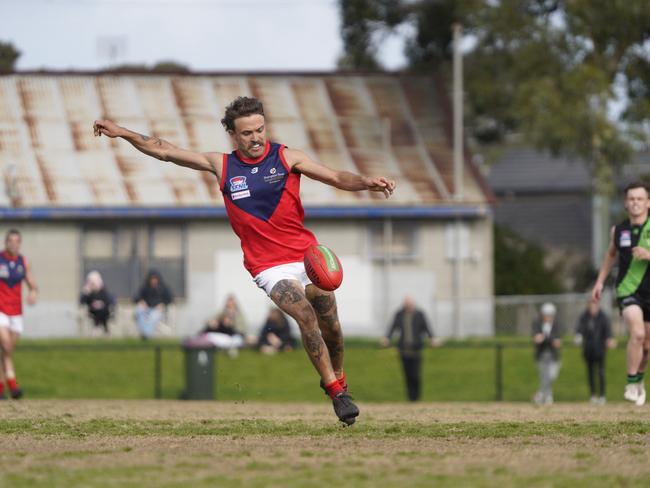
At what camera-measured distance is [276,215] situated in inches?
428

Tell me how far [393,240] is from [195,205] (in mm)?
5147

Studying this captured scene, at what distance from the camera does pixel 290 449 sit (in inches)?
364

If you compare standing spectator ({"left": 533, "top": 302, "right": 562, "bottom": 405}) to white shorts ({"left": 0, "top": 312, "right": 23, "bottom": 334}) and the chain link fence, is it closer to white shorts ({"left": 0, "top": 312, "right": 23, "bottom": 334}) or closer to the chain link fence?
the chain link fence

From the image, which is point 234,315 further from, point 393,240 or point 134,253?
point 393,240

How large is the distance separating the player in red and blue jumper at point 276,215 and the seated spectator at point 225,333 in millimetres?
18006

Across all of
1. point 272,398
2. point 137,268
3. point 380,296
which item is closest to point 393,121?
point 380,296

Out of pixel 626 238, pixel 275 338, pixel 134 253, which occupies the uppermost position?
pixel 134 253

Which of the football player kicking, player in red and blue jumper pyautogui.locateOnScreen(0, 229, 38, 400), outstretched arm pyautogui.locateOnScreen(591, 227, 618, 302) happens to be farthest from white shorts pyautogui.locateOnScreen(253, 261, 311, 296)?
player in red and blue jumper pyautogui.locateOnScreen(0, 229, 38, 400)

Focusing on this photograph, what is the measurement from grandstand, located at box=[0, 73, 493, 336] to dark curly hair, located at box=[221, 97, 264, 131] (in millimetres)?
22772

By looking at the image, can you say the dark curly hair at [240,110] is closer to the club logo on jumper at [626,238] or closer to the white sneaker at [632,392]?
the club logo on jumper at [626,238]

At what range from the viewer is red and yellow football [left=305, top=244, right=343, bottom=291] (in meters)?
10.6

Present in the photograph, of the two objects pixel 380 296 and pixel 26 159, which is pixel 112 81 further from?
pixel 380 296

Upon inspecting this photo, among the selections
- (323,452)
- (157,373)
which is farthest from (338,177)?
(157,373)

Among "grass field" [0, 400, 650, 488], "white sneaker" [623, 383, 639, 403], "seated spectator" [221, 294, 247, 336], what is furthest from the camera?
"seated spectator" [221, 294, 247, 336]
